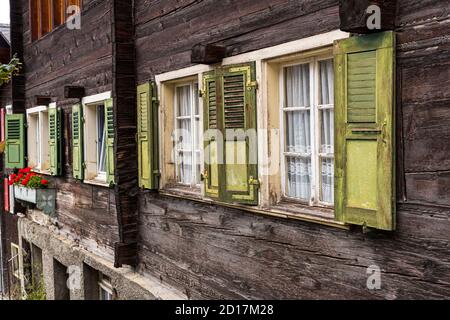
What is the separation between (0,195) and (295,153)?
11.9 meters

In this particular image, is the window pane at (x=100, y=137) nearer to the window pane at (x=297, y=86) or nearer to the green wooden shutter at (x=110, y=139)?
the green wooden shutter at (x=110, y=139)

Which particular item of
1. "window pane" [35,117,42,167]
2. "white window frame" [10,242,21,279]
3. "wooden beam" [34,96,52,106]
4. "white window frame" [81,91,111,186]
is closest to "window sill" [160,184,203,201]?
"white window frame" [81,91,111,186]

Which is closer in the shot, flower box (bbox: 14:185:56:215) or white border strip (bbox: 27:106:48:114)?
flower box (bbox: 14:185:56:215)

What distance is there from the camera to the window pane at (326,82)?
13.4ft

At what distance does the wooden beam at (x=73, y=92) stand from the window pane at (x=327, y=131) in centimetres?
523

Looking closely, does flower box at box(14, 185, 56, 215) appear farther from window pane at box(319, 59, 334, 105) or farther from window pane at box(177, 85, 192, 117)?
window pane at box(319, 59, 334, 105)

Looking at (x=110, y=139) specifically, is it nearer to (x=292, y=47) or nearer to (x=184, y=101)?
(x=184, y=101)

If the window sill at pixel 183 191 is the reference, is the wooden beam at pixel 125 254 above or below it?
below

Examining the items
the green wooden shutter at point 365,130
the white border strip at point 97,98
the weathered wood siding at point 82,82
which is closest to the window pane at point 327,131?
the green wooden shutter at point 365,130

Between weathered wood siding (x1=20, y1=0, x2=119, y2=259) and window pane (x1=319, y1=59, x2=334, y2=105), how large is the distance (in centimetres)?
369

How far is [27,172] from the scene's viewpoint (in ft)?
35.2

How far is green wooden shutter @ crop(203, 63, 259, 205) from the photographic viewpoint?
15.3ft

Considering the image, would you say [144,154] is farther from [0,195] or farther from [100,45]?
[0,195]

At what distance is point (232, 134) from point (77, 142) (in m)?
4.32
